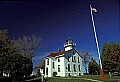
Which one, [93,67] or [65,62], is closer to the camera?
[65,62]

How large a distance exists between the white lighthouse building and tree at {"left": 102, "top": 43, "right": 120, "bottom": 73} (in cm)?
439

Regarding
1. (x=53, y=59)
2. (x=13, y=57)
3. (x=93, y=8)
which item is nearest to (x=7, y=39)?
(x=13, y=57)

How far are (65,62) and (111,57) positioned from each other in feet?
22.7

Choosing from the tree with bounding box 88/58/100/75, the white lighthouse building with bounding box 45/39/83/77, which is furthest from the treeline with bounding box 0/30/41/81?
the tree with bounding box 88/58/100/75

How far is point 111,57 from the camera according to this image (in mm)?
28531

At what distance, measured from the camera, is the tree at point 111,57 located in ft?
91.4

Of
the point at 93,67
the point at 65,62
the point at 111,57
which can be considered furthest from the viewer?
the point at 93,67

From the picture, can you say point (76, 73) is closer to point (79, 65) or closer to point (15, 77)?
point (79, 65)

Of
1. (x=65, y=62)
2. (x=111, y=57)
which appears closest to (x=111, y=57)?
(x=111, y=57)

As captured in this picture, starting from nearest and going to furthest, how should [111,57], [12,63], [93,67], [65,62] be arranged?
1. [12,63]
2. [111,57]
3. [65,62]
4. [93,67]

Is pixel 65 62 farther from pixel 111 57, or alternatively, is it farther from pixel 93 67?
pixel 93 67

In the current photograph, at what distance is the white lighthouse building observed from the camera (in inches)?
1189

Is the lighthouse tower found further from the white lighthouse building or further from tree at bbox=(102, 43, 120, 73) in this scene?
tree at bbox=(102, 43, 120, 73)

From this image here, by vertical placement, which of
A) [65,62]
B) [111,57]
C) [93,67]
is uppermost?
[111,57]
